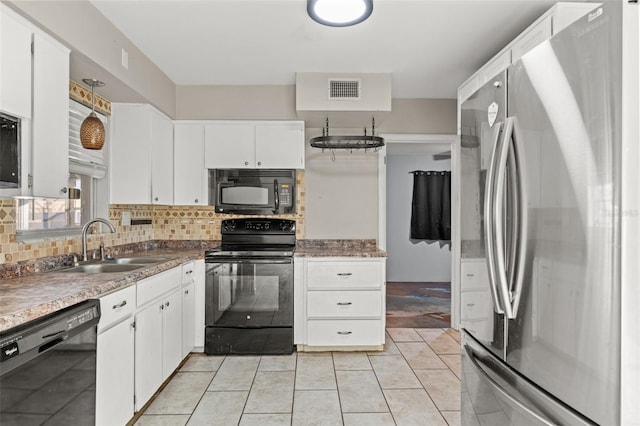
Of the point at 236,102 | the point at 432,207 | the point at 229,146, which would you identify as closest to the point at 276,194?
the point at 229,146

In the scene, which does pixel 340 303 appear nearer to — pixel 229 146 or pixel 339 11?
pixel 229 146

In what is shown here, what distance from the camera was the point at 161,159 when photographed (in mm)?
3352

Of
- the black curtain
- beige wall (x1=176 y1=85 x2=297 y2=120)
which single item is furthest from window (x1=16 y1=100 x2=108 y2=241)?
the black curtain

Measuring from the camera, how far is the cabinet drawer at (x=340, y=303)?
332 cm

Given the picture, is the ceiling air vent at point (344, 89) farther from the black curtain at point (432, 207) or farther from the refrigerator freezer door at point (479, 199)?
the black curtain at point (432, 207)

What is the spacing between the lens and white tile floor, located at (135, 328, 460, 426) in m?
2.29

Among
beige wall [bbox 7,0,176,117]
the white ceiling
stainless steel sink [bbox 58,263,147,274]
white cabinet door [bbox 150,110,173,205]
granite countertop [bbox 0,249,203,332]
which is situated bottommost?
stainless steel sink [bbox 58,263,147,274]

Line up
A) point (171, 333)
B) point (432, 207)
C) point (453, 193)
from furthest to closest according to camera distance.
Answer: point (432, 207)
point (453, 193)
point (171, 333)

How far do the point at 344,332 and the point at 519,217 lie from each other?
2376mm

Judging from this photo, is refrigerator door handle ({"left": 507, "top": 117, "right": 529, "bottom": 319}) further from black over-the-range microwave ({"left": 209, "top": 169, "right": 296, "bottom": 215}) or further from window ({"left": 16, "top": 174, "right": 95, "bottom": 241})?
black over-the-range microwave ({"left": 209, "top": 169, "right": 296, "bottom": 215})

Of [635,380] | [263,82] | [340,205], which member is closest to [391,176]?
[340,205]

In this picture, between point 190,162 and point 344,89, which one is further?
point 190,162

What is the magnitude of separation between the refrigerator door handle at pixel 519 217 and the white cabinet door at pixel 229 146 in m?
2.67

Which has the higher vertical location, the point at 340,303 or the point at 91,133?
the point at 91,133
